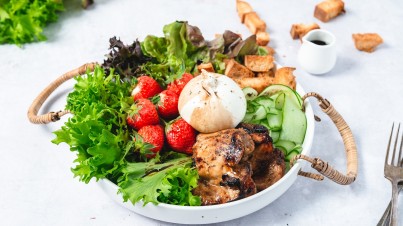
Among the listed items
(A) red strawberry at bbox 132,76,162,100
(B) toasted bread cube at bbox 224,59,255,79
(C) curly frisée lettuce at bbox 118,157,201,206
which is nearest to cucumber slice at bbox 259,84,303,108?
(B) toasted bread cube at bbox 224,59,255,79

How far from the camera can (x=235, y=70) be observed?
3287 mm

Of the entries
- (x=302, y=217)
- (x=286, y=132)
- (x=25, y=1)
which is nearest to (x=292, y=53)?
(x=286, y=132)

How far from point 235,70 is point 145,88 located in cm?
65

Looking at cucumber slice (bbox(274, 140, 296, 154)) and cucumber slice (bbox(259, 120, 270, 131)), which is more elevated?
cucumber slice (bbox(259, 120, 270, 131))

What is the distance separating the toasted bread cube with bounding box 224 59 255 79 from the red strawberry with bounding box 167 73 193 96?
1.05 ft

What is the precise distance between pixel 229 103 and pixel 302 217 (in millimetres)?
785

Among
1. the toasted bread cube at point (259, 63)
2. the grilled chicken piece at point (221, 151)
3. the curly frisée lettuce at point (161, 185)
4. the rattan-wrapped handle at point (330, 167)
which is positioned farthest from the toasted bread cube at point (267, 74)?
the curly frisée lettuce at point (161, 185)

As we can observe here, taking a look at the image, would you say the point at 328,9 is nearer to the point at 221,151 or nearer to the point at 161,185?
the point at 221,151

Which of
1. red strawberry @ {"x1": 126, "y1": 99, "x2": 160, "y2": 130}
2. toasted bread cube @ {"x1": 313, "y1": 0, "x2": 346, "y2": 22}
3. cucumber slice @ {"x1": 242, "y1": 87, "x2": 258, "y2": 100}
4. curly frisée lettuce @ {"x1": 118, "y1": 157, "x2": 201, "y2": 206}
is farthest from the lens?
toasted bread cube @ {"x1": 313, "y1": 0, "x2": 346, "y2": 22}

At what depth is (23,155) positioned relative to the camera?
10.7 feet

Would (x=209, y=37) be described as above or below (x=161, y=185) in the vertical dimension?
below

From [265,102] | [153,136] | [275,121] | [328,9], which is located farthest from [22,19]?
[328,9]

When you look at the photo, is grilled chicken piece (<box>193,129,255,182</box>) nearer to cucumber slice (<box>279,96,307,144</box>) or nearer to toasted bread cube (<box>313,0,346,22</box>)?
cucumber slice (<box>279,96,307,144</box>)

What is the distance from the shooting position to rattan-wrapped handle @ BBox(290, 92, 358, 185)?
2.58 meters
